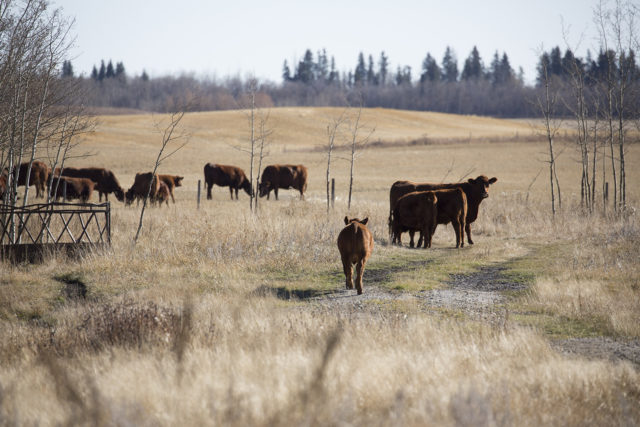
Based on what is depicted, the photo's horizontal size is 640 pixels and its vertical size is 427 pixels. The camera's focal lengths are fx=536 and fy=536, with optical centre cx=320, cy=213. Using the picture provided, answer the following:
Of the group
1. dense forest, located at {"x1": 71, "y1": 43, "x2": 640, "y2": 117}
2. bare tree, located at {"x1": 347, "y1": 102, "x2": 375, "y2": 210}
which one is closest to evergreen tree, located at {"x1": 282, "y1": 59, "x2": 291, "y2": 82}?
dense forest, located at {"x1": 71, "y1": 43, "x2": 640, "y2": 117}

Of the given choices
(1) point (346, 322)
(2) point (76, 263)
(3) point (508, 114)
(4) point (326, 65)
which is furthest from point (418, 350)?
(4) point (326, 65)

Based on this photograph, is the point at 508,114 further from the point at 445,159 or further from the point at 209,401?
the point at 209,401

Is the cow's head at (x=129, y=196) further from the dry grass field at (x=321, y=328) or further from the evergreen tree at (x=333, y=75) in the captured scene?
the evergreen tree at (x=333, y=75)

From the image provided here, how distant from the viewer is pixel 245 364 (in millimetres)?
4590

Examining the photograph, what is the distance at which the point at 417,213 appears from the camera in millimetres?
A: 14094

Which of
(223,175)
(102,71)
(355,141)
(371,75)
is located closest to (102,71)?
(102,71)

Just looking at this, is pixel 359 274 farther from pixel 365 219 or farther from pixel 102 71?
pixel 102 71

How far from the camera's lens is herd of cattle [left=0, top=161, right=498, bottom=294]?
29.0ft

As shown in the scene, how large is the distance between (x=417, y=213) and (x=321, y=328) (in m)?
8.80

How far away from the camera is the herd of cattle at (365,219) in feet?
29.0

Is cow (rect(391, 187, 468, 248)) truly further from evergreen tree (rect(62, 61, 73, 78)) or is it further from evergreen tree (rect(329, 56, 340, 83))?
evergreen tree (rect(329, 56, 340, 83))

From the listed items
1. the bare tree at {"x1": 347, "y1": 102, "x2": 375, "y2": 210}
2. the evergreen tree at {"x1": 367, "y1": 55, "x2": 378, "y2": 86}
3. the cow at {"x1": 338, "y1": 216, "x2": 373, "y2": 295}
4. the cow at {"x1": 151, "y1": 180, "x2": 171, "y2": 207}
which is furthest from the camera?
the evergreen tree at {"x1": 367, "y1": 55, "x2": 378, "y2": 86}

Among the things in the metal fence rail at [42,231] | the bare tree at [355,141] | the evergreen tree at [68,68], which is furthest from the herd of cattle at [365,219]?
the evergreen tree at [68,68]

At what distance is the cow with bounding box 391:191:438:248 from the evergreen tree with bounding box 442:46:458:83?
465 feet
